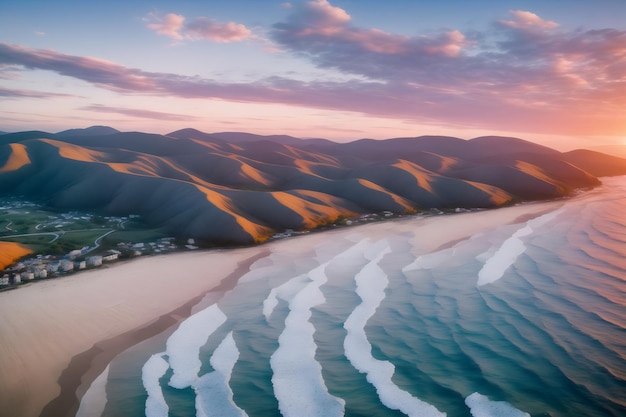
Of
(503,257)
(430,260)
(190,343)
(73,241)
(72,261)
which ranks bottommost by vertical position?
(73,241)

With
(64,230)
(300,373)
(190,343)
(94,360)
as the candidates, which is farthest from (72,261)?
(300,373)

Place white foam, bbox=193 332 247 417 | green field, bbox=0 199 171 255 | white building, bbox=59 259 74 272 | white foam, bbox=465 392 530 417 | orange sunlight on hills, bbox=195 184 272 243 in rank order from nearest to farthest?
white foam, bbox=465 392 530 417 → white foam, bbox=193 332 247 417 → white building, bbox=59 259 74 272 → green field, bbox=0 199 171 255 → orange sunlight on hills, bbox=195 184 272 243

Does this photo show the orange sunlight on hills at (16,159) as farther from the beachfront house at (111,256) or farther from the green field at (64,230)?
the beachfront house at (111,256)

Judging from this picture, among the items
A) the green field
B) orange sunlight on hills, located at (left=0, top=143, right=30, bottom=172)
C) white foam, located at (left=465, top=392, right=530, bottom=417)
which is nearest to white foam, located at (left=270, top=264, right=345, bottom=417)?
white foam, located at (left=465, top=392, right=530, bottom=417)

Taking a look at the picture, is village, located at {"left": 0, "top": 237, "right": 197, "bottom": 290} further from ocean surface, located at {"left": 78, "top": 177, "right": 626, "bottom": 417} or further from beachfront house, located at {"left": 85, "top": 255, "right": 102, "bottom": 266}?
ocean surface, located at {"left": 78, "top": 177, "right": 626, "bottom": 417}

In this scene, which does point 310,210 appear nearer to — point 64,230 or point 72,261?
point 72,261

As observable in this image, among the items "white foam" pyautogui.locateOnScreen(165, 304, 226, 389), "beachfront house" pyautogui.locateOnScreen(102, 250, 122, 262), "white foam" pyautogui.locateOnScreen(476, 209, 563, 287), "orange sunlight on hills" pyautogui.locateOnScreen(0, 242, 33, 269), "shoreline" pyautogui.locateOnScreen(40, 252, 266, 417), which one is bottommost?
"orange sunlight on hills" pyautogui.locateOnScreen(0, 242, 33, 269)

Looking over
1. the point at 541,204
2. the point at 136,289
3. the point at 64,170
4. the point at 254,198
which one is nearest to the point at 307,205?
the point at 254,198
